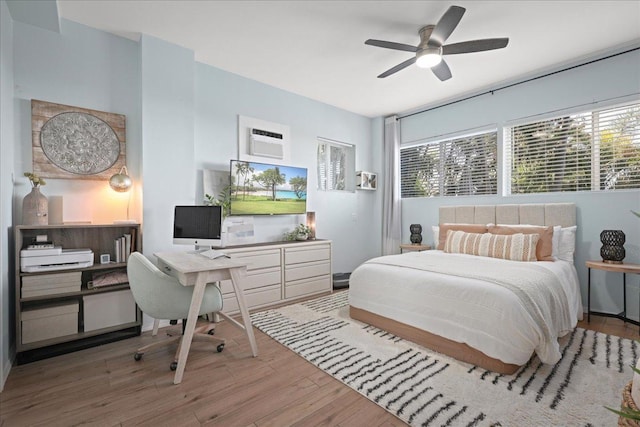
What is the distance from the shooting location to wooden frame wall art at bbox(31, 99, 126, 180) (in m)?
2.59

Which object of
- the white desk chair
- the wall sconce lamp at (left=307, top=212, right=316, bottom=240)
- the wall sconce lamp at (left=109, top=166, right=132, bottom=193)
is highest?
the wall sconce lamp at (left=109, top=166, right=132, bottom=193)

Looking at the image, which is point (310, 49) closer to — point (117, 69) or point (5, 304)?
point (117, 69)

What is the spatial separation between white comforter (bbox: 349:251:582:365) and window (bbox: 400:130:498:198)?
156 centimetres

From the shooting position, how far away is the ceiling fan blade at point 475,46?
8.12 feet

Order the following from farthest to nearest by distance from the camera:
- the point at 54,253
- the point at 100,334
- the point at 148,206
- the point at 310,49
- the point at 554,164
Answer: the point at 554,164 → the point at 310,49 → the point at 148,206 → the point at 100,334 → the point at 54,253

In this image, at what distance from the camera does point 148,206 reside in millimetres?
2941

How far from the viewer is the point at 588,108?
132 inches

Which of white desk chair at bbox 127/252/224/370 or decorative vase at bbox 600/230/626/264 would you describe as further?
decorative vase at bbox 600/230/626/264

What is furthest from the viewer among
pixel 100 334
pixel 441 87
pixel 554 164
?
pixel 441 87

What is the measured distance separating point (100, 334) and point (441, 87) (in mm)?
4784

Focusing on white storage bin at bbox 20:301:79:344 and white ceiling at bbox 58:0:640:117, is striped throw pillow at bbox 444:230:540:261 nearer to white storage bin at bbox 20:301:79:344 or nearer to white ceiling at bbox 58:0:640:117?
white ceiling at bbox 58:0:640:117

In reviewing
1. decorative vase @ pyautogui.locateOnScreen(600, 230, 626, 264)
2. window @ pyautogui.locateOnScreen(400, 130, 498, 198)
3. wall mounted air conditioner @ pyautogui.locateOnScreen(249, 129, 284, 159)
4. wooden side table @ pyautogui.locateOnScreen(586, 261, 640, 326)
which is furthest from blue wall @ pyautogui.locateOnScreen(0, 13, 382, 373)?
decorative vase @ pyautogui.locateOnScreen(600, 230, 626, 264)

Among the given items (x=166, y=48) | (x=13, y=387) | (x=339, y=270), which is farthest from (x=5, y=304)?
Result: (x=339, y=270)

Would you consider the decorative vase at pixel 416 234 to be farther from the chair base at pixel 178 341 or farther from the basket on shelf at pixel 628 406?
the basket on shelf at pixel 628 406
